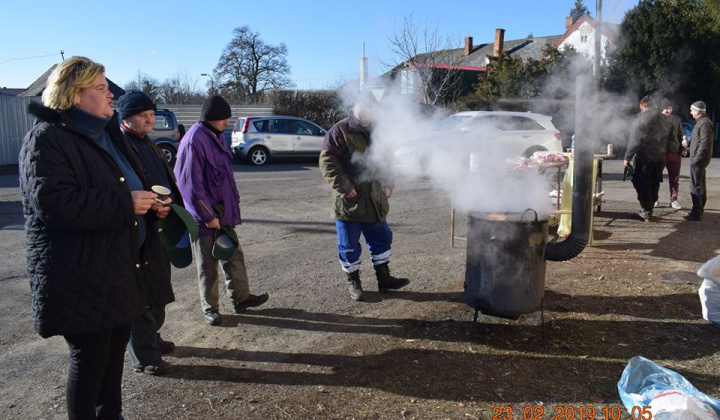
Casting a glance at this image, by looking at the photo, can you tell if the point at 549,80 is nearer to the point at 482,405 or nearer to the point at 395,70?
the point at 395,70

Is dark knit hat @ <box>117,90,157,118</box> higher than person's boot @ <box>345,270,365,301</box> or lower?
higher

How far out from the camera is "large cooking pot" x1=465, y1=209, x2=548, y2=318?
3799 millimetres

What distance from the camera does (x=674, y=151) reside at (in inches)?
332

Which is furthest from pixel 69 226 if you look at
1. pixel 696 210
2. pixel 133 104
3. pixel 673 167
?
pixel 673 167

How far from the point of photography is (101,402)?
2682 mm

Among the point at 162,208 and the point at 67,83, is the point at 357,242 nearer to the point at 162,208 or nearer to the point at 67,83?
the point at 162,208

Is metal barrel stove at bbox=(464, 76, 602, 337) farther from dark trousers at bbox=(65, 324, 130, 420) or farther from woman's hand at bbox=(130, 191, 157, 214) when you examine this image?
dark trousers at bbox=(65, 324, 130, 420)

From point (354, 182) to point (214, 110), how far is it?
4.33 feet

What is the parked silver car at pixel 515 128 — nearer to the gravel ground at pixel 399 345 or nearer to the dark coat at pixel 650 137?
the dark coat at pixel 650 137

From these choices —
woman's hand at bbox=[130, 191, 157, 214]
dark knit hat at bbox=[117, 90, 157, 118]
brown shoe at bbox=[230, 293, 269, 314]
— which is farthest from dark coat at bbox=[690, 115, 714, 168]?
woman's hand at bbox=[130, 191, 157, 214]

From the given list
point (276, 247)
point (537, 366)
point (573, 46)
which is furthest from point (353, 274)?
point (573, 46)

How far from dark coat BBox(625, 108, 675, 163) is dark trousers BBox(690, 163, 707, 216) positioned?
52cm

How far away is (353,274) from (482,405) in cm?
193

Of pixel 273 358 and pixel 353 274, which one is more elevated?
pixel 353 274
